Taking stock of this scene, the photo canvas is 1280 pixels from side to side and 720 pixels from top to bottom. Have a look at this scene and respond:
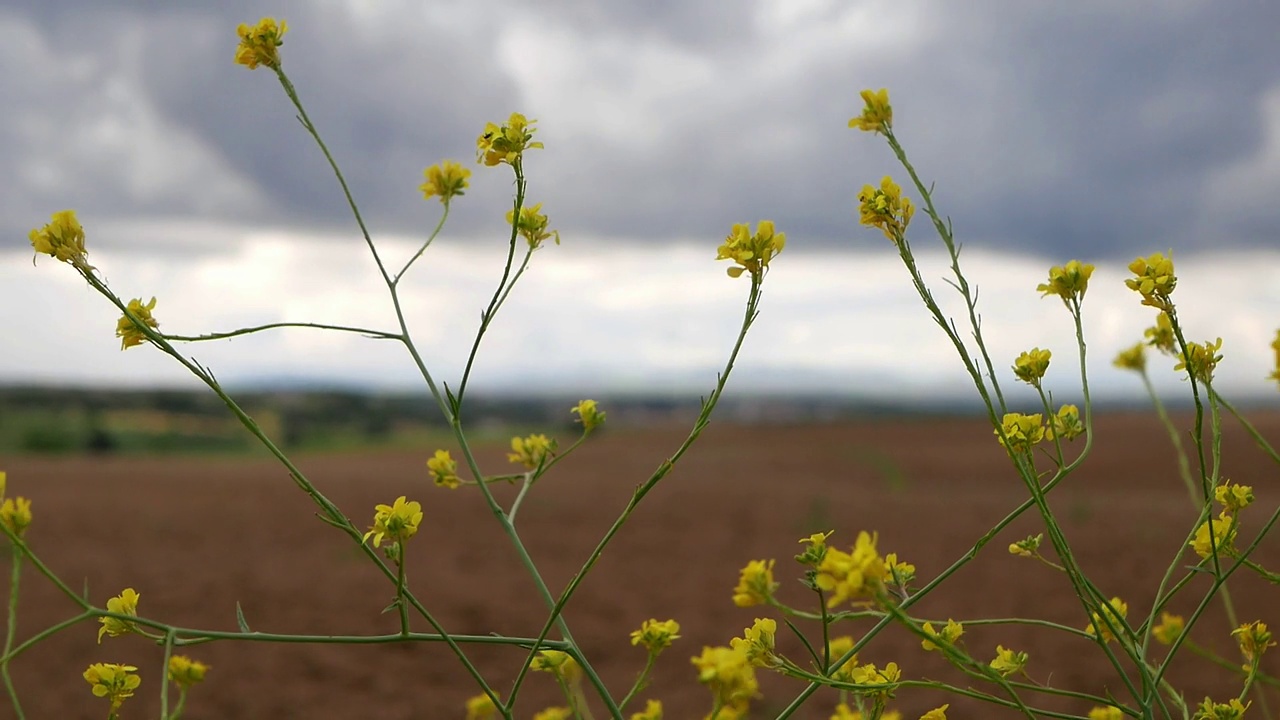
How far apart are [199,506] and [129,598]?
1295 centimetres

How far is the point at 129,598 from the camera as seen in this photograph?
1.73m

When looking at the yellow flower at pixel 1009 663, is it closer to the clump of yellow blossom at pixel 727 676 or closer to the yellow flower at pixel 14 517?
the clump of yellow blossom at pixel 727 676

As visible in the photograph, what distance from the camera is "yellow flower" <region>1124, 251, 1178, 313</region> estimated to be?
173cm

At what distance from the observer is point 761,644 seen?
5.20 feet

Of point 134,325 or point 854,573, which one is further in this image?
point 134,325

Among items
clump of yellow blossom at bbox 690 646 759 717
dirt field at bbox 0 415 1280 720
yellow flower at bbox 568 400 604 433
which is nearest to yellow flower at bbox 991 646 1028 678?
clump of yellow blossom at bbox 690 646 759 717

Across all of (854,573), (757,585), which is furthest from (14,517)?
(854,573)

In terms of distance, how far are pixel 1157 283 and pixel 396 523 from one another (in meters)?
1.44

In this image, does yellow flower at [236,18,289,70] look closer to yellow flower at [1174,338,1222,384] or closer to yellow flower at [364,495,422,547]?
yellow flower at [364,495,422,547]

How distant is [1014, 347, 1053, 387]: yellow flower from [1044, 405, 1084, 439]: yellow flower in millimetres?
86

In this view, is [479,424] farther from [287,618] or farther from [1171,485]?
[287,618]

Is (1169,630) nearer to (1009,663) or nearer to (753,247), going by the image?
(1009,663)

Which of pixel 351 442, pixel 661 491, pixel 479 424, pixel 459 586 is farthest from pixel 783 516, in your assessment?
pixel 479 424

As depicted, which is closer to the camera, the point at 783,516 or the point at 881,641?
the point at 881,641
